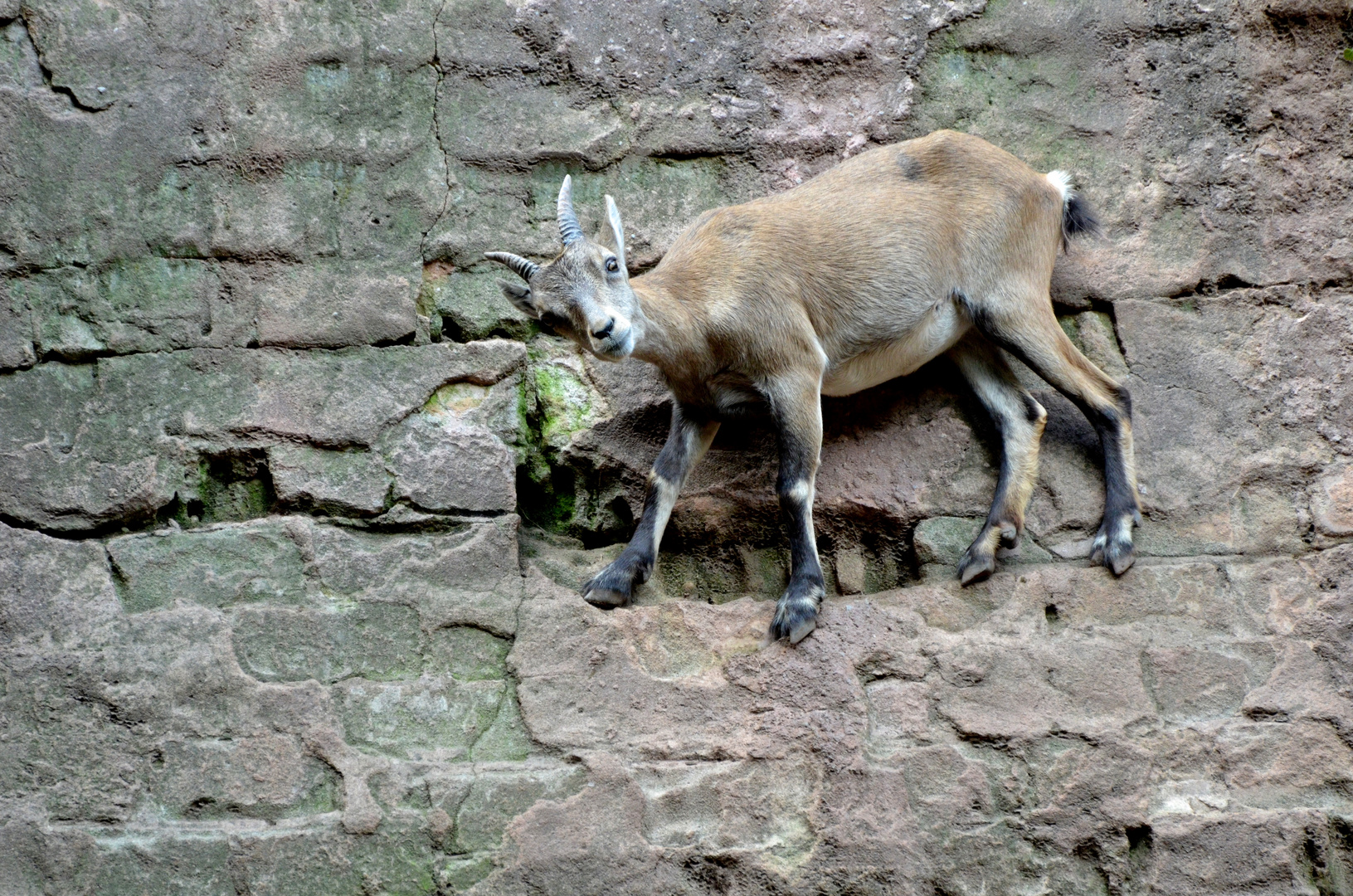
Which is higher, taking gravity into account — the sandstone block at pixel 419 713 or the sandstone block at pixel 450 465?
the sandstone block at pixel 450 465

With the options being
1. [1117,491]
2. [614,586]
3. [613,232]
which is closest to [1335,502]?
[1117,491]

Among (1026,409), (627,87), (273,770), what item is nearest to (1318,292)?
(1026,409)

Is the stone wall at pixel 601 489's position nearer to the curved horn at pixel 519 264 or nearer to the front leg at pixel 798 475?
the front leg at pixel 798 475

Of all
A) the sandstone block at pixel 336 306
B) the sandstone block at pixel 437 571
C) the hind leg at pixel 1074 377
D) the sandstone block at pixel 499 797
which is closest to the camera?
the sandstone block at pixel 499 797

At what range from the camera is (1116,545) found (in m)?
4.30

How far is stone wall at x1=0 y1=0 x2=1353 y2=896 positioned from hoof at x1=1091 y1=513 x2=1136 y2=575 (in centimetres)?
6

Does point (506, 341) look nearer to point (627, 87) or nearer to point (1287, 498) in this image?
point (627, 87)

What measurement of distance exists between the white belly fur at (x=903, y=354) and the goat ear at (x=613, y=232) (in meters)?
0.89

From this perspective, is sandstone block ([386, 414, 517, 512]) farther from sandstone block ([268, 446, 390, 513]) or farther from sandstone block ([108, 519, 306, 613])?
sandstone block ([108, 519, 306, 613])

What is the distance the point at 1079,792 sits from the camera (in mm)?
3943

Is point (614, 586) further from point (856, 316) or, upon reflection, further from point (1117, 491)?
point (1117, 491)

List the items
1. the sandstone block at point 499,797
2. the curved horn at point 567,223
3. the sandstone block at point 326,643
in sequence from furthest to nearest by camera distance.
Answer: the sandstone block at point 326,643 → the curved horn at point 567,223 → the sandstone block at point 499,797

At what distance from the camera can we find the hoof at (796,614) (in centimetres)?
414

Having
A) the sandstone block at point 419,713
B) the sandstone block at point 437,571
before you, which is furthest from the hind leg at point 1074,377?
the sandstone block at point 419,713
